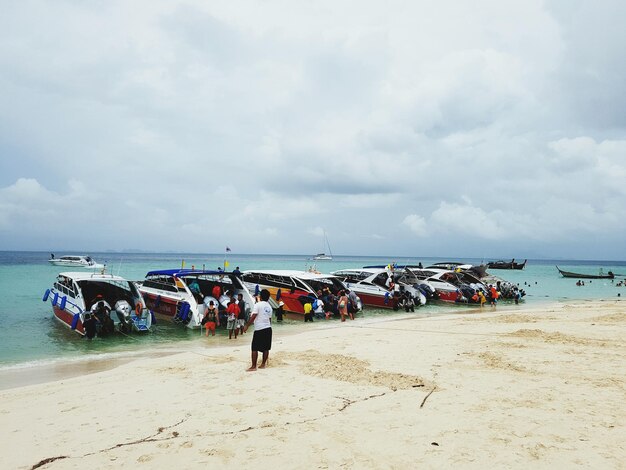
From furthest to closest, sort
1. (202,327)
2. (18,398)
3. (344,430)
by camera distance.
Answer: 1. (202,327)
2. (18,398)
3. (344,430)

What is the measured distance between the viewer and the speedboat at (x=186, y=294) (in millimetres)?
16953

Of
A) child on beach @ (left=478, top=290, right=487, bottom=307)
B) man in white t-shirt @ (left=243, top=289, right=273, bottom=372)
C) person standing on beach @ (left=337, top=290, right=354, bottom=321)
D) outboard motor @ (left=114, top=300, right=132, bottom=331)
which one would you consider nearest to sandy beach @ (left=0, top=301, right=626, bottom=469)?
man in white t-shirt @ (left=243, top=289, right=273, bottom=372)

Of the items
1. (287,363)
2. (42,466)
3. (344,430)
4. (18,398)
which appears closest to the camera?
(42,466)

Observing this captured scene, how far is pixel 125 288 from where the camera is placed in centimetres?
1861

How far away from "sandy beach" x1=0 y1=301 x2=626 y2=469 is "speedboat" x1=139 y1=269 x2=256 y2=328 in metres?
6.12

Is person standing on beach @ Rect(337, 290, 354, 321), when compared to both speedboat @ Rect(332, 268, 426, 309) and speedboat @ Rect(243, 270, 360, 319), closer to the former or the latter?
speedboat @ Rect(243, 270, 360, 319)

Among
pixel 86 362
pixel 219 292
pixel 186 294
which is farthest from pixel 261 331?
pixel 219 292

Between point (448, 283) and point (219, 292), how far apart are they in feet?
54.1

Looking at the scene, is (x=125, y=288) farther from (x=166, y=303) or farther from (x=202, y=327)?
(x=202, y=327)

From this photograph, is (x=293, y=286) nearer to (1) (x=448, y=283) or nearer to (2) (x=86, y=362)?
(2) (x=86, y=362)

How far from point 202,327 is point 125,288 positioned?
13.9 ft

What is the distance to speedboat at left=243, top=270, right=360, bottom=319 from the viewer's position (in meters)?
21.5

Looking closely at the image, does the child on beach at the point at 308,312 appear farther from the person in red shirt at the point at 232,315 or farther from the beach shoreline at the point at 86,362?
the person in red shirt at the point at 232,315

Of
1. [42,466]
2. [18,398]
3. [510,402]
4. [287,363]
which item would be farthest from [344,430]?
[18,398]
